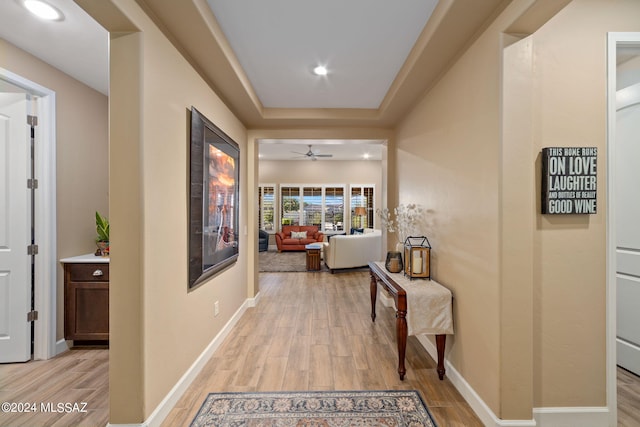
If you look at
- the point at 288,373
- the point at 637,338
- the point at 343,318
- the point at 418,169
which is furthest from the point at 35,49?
the point at 637,338

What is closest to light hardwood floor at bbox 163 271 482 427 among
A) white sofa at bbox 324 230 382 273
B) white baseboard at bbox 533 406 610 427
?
white baseboard at bbox 533 406 610 427

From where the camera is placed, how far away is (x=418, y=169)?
2.98 m

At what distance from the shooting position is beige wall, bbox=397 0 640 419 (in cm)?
161

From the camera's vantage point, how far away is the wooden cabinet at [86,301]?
2.64m

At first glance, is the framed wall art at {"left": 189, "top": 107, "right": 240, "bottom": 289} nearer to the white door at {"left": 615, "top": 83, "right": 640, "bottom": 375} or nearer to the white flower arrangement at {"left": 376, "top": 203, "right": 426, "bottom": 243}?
the white flower arrangement at {"left": 376, "top": 203, "right": 426, "bottom": 243}

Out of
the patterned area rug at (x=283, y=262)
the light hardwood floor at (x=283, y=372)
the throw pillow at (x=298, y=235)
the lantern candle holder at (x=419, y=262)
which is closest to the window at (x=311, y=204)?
the throw pillow at (x=298, y=235)

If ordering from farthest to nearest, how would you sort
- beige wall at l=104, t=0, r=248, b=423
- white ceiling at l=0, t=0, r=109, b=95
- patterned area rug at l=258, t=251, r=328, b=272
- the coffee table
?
patterned area rug at l=258, t=251, r=328, b=272 → the coffee table → white ceiling at l=0, t=0, r=109, b=95 → beige wall at l=104, t=0, r=248, b=423

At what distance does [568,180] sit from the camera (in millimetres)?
1639

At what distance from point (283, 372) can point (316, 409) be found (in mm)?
525

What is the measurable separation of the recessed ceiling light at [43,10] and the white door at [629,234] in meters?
4.34

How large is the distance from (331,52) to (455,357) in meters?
2.73

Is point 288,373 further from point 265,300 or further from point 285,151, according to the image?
point 285,151

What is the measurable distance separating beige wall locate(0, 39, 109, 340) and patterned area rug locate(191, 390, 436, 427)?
2008 mm

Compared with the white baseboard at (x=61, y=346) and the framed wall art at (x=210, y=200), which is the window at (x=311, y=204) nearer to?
the framed wall art at (x=210, y=200)
